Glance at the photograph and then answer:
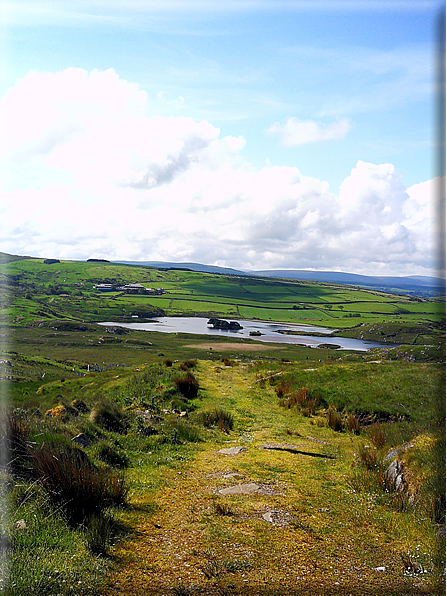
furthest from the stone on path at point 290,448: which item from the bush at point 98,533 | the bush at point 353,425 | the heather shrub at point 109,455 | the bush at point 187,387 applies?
the bush at point 187,387

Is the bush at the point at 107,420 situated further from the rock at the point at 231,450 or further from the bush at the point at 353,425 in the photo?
the bush at the point at 353,425

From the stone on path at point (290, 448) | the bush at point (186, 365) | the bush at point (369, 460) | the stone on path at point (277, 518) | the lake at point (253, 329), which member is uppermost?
the stone on path at point (277, 518)

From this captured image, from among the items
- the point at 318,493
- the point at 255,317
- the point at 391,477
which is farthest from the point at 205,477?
the point at 255,317

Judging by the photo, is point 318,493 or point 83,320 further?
point 83,320

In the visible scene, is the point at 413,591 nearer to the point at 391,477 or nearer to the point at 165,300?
the point at 391,477

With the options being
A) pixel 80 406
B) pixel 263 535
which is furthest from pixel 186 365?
pixel 263 535

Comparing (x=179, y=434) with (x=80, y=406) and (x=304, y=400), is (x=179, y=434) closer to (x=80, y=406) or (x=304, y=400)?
(x=80, y=406)
